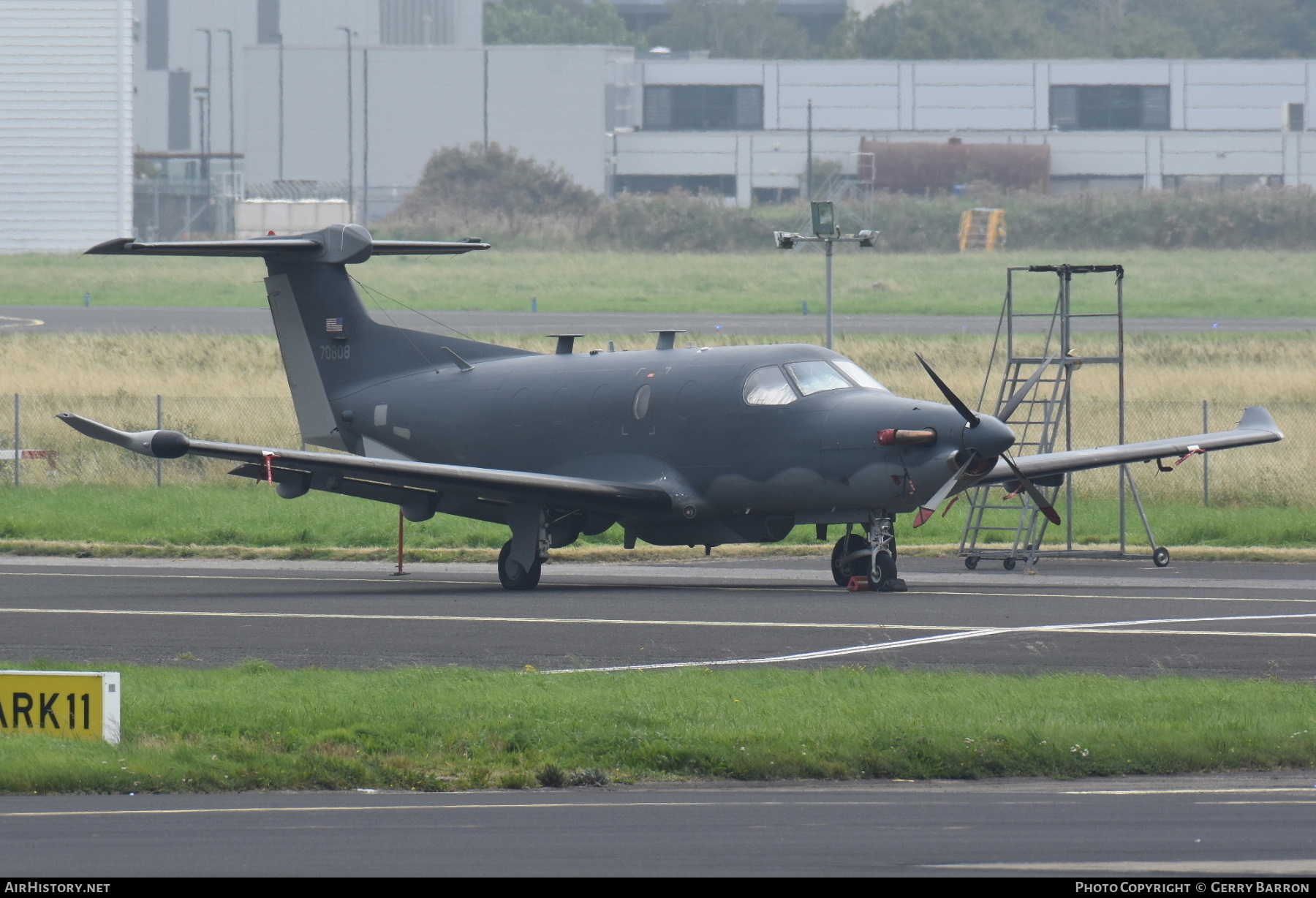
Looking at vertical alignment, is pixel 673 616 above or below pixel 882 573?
below

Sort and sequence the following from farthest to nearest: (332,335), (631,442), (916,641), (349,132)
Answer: (349,132), (332,335), (631,442), (916,641)

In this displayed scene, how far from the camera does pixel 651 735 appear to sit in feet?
38.0

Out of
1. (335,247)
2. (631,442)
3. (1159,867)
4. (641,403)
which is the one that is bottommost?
(1159,867)

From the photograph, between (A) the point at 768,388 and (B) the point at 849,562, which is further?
(A) the point at 768,388

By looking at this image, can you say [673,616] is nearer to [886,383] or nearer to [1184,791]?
[1184,791]

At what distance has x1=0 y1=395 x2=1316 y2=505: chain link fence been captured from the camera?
97.2 feet

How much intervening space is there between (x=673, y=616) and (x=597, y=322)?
4196cm

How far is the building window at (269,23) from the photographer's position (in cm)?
11619

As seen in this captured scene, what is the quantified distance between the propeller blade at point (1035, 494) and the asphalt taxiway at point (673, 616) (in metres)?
0.93

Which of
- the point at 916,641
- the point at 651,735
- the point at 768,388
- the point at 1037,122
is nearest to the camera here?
the point at 651,735

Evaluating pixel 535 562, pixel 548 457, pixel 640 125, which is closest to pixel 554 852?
pixel 535 562

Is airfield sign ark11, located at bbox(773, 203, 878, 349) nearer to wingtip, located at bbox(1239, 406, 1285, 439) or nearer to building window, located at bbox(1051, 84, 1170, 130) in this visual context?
wingtip, located at bbox(1239, 406, 1285, 439)

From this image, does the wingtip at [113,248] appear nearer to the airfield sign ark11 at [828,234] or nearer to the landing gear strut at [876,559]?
the landing gear strut at [876,559]

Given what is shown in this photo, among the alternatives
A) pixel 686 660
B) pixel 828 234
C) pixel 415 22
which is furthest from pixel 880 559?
pixel 415 22
